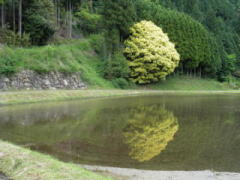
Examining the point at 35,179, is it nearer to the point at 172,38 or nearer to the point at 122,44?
the point at 122,44

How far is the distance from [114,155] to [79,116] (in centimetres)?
789

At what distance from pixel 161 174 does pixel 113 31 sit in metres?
33.0

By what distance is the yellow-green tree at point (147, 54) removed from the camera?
3950 cm

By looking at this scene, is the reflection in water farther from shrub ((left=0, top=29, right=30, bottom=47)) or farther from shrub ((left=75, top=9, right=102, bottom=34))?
shrub ((left=75, top=9, right=102, bottom=34))

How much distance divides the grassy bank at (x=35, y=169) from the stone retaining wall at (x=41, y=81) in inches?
738

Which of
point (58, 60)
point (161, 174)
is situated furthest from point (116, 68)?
point (161, 174)

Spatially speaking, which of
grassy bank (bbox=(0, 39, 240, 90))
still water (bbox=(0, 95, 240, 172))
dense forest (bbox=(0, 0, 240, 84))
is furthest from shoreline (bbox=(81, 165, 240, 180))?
dense forest (bbox=(0, 0, 240, 84))

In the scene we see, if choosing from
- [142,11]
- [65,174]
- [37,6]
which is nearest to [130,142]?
[65,174]

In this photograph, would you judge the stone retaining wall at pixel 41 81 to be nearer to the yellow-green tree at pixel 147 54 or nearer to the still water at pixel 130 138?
the still water at pixel 130 138

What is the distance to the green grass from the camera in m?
26.4

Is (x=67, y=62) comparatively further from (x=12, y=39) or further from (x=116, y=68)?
(x=116, y=68)

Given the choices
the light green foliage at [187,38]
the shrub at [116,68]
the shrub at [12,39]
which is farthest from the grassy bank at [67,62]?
the light green foliage at [187,38]

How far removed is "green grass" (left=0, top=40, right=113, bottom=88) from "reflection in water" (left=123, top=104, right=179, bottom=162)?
14.5m

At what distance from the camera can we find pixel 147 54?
39.8 m
